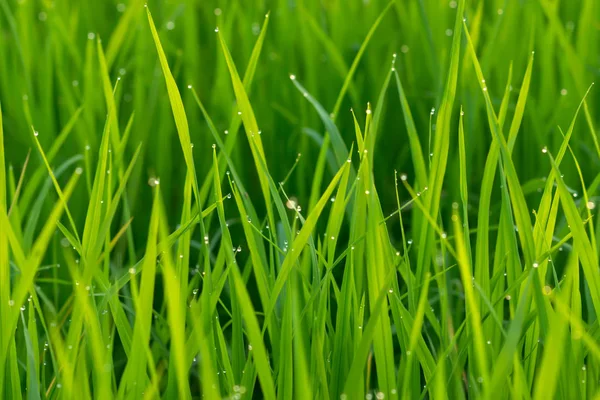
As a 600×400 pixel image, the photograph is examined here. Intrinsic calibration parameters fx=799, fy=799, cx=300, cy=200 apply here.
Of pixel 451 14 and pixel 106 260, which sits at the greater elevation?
pixel 451 14

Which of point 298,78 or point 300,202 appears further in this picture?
point 298,78

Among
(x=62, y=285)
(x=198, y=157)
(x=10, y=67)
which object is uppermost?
(x=10, y=67)

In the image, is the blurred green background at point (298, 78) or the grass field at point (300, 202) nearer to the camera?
the grass field at point (300, 202)

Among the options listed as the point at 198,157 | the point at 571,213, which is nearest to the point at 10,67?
the point at 198,157

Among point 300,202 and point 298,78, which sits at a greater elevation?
point 298,78

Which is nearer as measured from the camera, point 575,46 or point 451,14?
point 575,46

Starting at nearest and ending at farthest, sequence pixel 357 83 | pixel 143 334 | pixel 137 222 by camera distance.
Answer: pixel 143 334, pixel 137 222, pixel 357 83

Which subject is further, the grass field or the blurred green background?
the blurred green background

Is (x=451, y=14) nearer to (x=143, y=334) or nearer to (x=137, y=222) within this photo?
(x=137, y=222)
